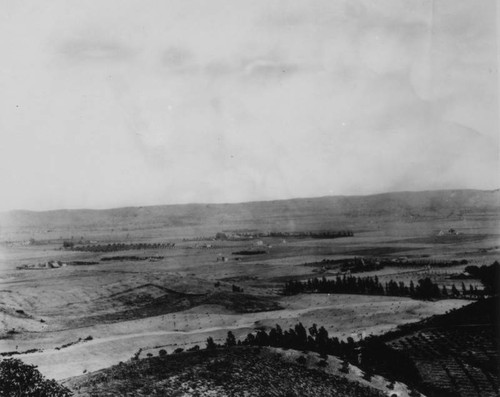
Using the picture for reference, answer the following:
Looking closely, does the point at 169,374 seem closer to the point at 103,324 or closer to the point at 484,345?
the point at 103,324

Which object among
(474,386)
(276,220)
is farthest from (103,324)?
(276,220)

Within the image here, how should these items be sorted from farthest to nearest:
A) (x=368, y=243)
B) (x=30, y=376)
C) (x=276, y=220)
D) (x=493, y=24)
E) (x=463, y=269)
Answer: (x=276, y=220), (x=368, y=243), (x=463, y=269), (x=493, y=24), (x=30, y=376)

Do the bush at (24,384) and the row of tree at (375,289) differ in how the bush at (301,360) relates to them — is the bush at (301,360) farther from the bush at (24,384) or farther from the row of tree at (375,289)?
the row of tree at (375,289)

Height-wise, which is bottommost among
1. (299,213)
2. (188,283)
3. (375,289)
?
(375,289)

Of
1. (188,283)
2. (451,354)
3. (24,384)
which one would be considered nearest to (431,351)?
(451,354)

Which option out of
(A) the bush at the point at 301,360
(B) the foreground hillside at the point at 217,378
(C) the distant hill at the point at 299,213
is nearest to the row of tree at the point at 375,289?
(C) the distant hill at the point at 299,213

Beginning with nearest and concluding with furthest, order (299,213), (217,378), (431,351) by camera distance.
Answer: (217,378) < (431,351) < (299,213)

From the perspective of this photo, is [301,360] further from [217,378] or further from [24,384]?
[24,384]

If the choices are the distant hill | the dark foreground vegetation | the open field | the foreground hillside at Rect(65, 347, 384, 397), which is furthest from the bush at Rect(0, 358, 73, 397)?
the distant hill
